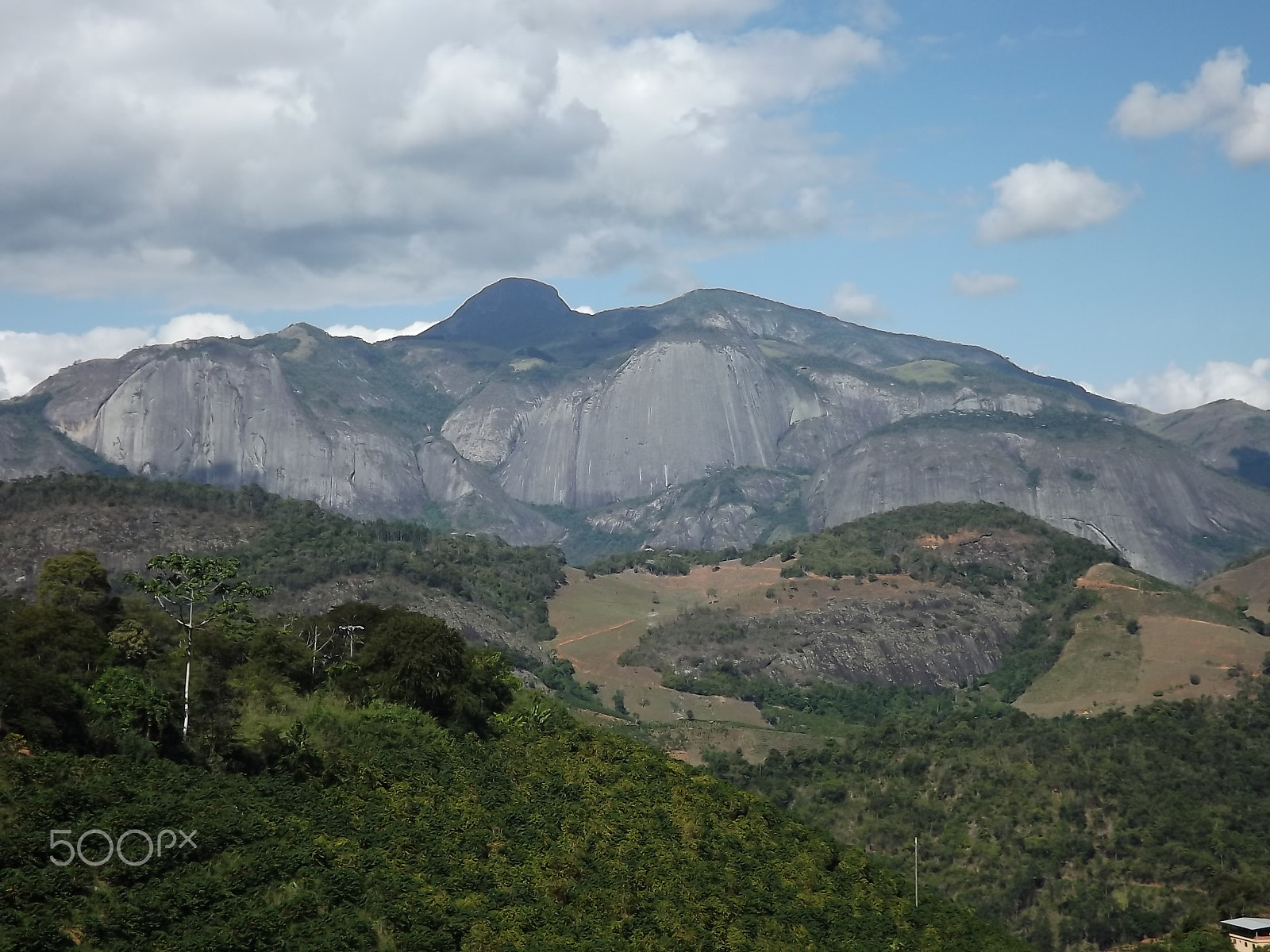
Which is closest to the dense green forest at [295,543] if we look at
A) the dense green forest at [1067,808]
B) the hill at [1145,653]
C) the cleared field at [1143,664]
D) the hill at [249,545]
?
the hill at [249,545]

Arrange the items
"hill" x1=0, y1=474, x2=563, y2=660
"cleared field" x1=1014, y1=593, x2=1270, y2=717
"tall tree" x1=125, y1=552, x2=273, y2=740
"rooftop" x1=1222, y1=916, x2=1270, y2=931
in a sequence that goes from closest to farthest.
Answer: "tall tree" x1=125, y1=552, x2=273, y2=740 → "rooftop" x1=1222, y1=916, x2=1270, y2=931 → "cleared field" x1=1014, y1=593, x2=1270, y2=717 → "hill" x1=0, y1=474, x2=563, y2=660

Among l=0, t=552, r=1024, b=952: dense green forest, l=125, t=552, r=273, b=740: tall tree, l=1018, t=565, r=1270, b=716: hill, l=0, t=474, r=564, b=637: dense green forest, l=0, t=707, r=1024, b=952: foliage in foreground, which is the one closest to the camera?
l=0, t=707, r=1024, b=952: foliage in foreground

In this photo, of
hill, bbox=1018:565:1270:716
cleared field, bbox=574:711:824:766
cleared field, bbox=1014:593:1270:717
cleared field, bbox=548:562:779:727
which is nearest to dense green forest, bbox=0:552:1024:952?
cleared field, bbox=574:711:824:766

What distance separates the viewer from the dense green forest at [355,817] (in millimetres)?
33062

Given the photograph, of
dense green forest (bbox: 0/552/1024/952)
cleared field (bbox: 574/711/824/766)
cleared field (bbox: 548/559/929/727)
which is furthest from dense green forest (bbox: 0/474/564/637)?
dense green forest (bbox: 0/552/1024/952)

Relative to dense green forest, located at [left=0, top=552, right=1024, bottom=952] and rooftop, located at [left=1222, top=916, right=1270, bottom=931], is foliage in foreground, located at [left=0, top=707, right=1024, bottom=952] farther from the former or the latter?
rooftop, located at [left=1222, top=916, right=1270, bottom=931]

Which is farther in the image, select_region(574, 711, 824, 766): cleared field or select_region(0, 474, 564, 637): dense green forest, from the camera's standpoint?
select_region(0, 474, 564, 637): dense green forest

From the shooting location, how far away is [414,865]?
40094mm

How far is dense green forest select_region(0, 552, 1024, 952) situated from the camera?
108ft

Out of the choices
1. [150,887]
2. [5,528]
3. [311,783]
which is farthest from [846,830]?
[5,528]

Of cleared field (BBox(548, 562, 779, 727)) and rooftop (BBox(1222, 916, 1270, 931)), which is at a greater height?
cleared field (BBox(548, 562, 779, 727))

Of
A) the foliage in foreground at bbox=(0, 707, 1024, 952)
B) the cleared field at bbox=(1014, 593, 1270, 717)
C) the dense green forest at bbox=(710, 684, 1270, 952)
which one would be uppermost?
the foliage in foreground at bbox=(0, 707, 1024, 952)

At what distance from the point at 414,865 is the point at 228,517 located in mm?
141803

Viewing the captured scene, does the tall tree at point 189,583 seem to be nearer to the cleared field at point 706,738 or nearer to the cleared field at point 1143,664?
the cleared field at point 706,738
